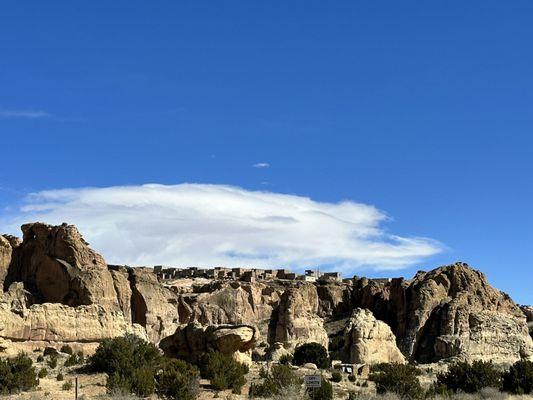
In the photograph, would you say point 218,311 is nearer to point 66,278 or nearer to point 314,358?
point 66,278

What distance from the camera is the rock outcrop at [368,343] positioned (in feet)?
206

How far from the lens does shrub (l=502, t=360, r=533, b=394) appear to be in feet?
150

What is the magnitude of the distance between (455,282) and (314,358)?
24.6m

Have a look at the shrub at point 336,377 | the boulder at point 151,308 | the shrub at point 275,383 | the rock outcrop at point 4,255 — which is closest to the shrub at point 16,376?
the shrub at point 275,383

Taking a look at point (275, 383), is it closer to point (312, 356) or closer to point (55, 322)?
point (55, 322)

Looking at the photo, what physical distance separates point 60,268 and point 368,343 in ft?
85.7

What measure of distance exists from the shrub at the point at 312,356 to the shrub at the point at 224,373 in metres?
16.2

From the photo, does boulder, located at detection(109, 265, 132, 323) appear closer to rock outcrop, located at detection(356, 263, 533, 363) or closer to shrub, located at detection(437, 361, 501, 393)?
rock outcrop, located at detection(356, 263, 533, 363)

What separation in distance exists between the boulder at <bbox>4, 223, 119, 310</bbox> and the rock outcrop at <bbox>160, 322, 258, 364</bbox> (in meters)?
16.6

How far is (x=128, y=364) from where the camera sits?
138 ft

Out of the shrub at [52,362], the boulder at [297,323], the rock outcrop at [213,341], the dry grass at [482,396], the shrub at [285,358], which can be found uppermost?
the boulder at [297,323]

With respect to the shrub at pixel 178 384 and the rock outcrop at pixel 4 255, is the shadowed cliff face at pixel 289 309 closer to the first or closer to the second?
the rock outcrop at pixel 4 255

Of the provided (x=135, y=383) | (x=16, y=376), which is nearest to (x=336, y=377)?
(x=135, y=383)

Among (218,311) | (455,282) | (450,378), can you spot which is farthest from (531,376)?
(218,311)
